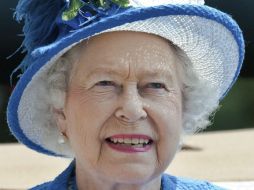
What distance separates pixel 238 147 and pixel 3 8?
3.28m

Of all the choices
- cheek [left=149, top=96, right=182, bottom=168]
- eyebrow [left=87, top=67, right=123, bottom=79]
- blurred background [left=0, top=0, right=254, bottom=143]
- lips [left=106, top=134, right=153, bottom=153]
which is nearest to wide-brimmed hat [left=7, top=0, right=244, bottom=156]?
eyebrow [left=87, top=67, right=123, bottom=79]

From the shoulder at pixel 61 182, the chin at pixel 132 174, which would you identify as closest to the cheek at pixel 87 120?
the chin at pixel 132 174

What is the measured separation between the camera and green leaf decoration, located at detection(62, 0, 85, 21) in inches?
79.0

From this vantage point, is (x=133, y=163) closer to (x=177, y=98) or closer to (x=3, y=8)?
(x=177, y=98)

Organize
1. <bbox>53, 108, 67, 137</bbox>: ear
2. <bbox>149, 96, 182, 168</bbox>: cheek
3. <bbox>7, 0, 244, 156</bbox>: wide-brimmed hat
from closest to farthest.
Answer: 1. <bbox>7, 0, 244, 156</bbox>: wide-brimmed hat
2. <bbox>149, 96, 182, 168</bbox>: cheek
3. <bbox>53, 108, 67, 137</bbox>: ear

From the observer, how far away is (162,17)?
1.97 metres

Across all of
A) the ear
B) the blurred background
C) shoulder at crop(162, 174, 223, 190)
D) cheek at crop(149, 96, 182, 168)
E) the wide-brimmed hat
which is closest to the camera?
the wide-brimmed hat

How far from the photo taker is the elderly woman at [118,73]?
1.98 m

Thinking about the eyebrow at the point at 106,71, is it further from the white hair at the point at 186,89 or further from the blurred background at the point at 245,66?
the blurred background at the point at 245,66

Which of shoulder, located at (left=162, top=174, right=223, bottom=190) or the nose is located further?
shoulder, located at (left=162, top=174, right=223, bottom=190)

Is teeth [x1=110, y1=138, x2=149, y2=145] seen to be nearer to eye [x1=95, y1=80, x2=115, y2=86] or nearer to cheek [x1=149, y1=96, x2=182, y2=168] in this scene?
cheek [x1=149, y1=96, x2=182, y2=168]

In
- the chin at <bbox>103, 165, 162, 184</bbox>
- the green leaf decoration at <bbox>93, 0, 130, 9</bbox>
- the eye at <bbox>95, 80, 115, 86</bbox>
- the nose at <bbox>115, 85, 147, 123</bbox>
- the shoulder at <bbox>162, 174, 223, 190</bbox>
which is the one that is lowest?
the shoulder at <bbox>162, 174, 223, 190</bbox>

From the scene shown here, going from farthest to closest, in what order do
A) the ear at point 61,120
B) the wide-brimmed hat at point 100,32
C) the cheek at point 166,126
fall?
the ear at point 61,120 < the cheek at point 166,126 < the wide-brimmed hat at point 100,32

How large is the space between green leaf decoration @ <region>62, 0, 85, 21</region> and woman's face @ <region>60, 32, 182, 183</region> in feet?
0.36
